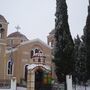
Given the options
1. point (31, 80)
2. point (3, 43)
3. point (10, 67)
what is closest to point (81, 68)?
point (31, 80)

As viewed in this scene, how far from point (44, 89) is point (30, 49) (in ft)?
58.9

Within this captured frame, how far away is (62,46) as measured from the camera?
88.9ft

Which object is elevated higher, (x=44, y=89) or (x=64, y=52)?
(x=64, y=52)

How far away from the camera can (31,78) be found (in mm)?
24578

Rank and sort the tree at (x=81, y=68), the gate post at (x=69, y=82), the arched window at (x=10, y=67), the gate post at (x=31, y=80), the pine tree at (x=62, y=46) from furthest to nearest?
the arched window at (x=10, y=67), the tree at (x=81, y=68), the pine tree at (x=62, y=46), the gate post at (x=69, y=82), the gate post at (x=31, y=80)

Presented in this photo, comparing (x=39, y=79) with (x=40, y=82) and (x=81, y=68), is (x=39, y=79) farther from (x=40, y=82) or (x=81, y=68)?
(x=81, y=68)

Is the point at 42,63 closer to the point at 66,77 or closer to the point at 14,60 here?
the point at 66,77

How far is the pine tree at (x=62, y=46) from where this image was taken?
1049 inches

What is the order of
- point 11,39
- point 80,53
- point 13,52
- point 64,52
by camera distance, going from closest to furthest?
point 64,52, point 80,53, point 13,52, point 11,39

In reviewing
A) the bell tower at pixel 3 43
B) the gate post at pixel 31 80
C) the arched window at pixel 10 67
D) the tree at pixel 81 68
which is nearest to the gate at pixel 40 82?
the gate post at pixel 31 80

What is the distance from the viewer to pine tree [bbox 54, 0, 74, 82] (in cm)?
2666

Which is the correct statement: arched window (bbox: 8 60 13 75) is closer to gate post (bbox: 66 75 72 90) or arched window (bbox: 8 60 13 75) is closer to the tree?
the tree

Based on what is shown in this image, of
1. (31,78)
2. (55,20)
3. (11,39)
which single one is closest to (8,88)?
(31,78)

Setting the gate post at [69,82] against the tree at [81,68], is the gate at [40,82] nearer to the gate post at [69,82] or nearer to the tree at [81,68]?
the gate post at [69,82]
